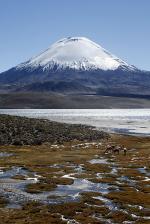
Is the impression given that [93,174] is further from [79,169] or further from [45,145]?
[45,145]

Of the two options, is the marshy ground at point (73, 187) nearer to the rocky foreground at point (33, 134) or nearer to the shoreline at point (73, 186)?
the shoreline at point (73, 186)

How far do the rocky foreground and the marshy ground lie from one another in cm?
1447

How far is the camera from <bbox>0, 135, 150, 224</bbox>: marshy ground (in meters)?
34.5

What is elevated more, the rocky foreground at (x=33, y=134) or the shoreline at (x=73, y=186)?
the rocky foreground at (x=33, y=134)

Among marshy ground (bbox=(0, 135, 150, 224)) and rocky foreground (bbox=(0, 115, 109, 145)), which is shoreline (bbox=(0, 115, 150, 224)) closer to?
marshy ground (bbox=(0, 135, 150, 224))

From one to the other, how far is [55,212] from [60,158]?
121 feet

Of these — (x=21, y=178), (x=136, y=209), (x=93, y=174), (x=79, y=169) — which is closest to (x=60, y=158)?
(x=79, y=169)

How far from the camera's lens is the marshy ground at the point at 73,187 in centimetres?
3453

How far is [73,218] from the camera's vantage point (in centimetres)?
3394

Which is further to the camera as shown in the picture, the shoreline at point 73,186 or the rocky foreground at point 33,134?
the rocky foreground at point 33,134

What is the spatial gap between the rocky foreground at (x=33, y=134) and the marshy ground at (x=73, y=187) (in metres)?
14.5

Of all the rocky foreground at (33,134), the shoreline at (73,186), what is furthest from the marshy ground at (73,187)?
the rocky foreground at (33,134)

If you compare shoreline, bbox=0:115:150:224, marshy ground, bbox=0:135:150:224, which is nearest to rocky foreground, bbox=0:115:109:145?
shoreline, bbox=0:115:150:224

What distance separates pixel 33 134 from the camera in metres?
103
